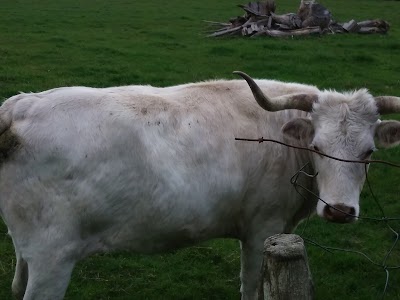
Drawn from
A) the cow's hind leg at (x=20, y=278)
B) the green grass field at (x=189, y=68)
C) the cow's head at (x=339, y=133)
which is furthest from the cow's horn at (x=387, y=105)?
the cow's hind leg at (x=20, y=278)

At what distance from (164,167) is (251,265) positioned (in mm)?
1275

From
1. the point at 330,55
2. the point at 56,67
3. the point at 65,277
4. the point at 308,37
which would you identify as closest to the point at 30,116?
the point at 65,277

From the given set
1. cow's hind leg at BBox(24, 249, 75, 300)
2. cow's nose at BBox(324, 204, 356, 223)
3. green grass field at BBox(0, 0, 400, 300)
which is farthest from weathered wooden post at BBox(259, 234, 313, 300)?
green grass field at BBox(0, 0, 400, 300)

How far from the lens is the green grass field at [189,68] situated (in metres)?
6.32

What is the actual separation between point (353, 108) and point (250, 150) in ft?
2.83

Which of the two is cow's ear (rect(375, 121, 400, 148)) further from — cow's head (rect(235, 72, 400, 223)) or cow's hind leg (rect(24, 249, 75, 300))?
cow's hind leg (rect(24, 249, 75, 300))

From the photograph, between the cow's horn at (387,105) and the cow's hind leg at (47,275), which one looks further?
the cow's horn at (387,105)

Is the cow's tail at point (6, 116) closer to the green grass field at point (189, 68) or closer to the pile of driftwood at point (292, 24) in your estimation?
the green grass field at point (189, 68)

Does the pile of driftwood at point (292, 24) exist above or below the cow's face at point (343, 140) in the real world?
below

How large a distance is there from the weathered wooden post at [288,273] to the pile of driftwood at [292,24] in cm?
1718

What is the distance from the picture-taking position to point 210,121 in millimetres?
5020

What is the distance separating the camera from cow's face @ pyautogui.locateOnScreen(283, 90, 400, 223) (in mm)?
4629

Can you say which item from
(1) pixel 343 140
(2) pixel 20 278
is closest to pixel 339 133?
(1) pixel 343 140

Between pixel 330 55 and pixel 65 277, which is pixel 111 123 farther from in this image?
pixel 330 55
